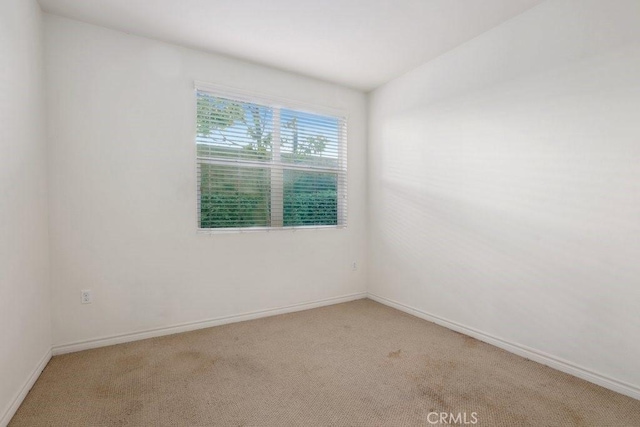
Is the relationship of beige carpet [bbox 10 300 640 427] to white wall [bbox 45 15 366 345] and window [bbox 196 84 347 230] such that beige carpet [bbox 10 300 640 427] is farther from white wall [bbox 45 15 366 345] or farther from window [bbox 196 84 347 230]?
window [bbox 196 84 347 230]

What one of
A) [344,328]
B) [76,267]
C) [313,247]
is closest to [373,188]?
[313,247]

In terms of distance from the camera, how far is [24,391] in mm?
1874

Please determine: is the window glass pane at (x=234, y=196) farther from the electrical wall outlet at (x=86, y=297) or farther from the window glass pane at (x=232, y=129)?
the electrical wall outlet at (x=86, y=297)

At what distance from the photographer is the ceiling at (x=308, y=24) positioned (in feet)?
7.49

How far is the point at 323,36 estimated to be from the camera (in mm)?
2672

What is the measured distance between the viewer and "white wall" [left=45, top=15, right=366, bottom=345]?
8.03 ft

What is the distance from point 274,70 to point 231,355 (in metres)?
2.71

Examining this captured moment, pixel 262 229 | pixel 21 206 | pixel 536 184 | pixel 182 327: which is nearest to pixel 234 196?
pixel 262 229

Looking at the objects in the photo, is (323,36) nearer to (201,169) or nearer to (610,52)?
(201,169)

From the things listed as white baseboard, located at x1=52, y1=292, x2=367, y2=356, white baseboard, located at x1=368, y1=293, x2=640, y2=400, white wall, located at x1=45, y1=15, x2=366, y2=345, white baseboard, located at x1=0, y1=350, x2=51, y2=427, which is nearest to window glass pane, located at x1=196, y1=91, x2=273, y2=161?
white wall, located at x1=45, y1=15, x2=366, y2=345

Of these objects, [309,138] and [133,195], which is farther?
[309,138]

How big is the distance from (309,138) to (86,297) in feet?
8.28

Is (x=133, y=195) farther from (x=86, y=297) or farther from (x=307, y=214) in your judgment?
(x=307, y=214)

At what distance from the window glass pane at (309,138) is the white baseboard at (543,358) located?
196 cm
